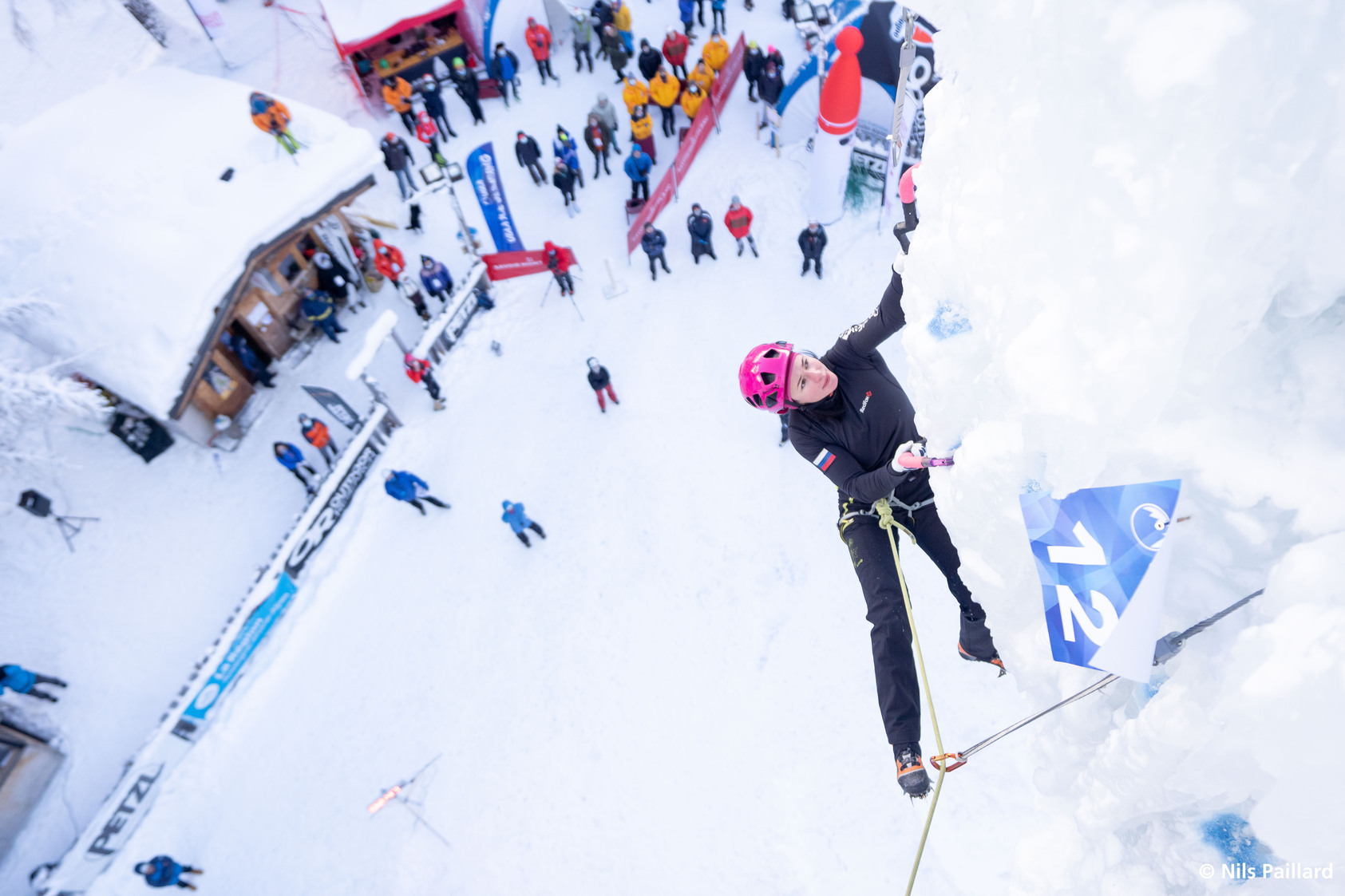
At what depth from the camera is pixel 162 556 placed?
11.0 metres

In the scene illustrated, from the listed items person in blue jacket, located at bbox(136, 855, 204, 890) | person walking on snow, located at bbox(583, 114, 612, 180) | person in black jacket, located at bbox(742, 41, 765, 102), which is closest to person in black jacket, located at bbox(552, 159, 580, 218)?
person walking on snow, located at bbox(583, 114, 612, 180)

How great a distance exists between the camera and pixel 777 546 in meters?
9.10

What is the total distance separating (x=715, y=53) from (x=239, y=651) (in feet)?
44.8

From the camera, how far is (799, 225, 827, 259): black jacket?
1070cm

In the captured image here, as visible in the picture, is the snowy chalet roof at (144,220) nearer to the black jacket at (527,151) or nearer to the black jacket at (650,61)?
the black jacket at (527,151)

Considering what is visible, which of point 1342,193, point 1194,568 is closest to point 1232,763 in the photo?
point 1194,568

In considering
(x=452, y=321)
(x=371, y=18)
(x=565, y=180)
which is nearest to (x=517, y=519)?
(x=452, y=321)

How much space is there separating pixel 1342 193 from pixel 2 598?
15.9m

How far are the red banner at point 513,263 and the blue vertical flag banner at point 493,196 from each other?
0.19m

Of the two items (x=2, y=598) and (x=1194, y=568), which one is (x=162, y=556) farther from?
(x=1194, y=568)

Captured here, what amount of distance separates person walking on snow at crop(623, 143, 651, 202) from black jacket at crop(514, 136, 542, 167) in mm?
1987

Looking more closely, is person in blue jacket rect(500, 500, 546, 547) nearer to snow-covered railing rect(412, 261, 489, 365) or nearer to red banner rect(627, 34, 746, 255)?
snow-covered railing rect(412, 261, 489, 365)

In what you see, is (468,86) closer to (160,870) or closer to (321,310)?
(321,310)

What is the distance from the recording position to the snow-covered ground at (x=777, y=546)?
94.1 inches
